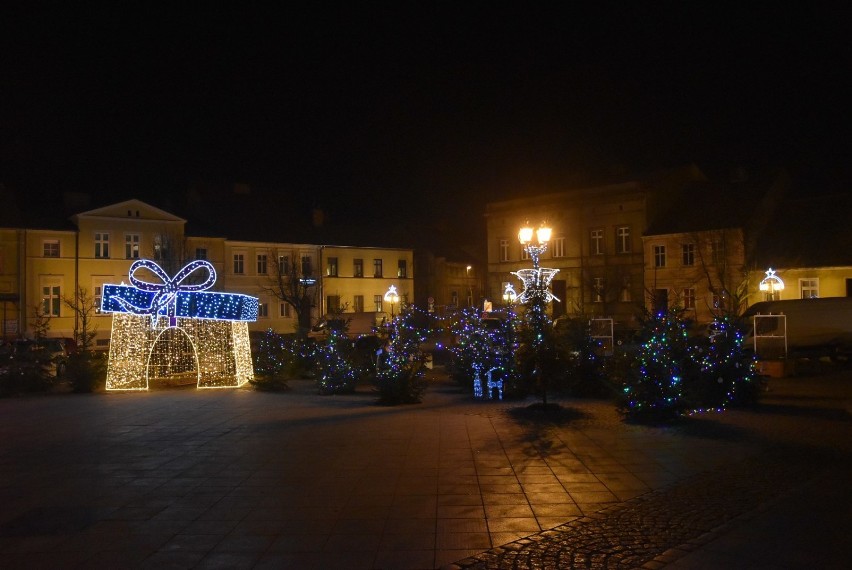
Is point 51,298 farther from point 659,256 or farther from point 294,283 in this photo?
point 659,256

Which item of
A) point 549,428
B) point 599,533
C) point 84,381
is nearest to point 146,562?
point 599,533

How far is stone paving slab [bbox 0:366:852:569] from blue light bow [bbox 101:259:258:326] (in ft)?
14.4

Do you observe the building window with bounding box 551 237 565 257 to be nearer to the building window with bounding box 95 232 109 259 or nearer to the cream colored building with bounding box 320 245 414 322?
the cream colored building with bounding box 320 245 414 322

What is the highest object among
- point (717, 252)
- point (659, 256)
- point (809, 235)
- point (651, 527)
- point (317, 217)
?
point (317, 217)

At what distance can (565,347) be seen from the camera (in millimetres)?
14750

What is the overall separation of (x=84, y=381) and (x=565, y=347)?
13.2 metres

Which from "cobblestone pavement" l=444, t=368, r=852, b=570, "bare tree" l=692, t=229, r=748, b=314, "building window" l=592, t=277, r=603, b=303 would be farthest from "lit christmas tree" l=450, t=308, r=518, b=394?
"building window" l=592, t=277, r=603, b=303

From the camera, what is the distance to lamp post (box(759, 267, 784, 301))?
104 ft

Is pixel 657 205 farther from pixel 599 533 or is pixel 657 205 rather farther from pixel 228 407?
pixel 599 533

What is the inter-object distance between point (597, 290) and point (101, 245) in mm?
32275

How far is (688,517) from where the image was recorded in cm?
700

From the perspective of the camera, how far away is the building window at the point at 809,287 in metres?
38.0

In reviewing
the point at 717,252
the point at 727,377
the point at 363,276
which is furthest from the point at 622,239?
the point at 727,377

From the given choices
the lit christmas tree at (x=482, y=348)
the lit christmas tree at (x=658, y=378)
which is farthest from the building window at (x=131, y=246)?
the lit christmas tree at (x=658, y=378)
